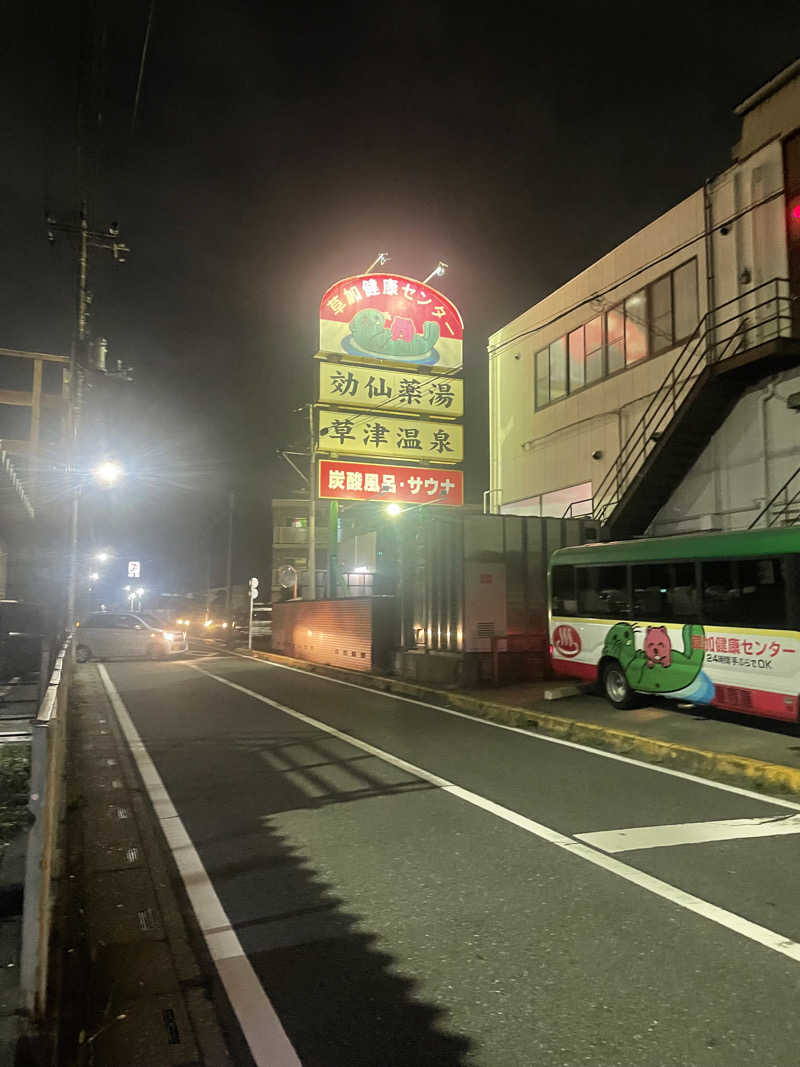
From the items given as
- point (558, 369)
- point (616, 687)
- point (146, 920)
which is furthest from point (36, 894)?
point (558, 369)

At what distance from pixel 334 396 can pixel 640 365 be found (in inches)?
409

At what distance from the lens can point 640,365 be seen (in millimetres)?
19422

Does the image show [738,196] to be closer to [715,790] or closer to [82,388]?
[715,790]

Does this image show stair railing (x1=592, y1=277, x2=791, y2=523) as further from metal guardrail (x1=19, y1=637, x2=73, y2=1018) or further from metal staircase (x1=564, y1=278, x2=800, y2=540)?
metal guardrail (x1=19, y1=637, x2=73, y2=1018)

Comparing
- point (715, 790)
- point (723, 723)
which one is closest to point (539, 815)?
point (715, 790)

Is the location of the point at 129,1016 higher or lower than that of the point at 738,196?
lower

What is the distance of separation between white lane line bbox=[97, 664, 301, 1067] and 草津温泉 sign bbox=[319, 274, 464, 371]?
68.8 ft

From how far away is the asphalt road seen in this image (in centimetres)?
317

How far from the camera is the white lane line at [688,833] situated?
569cm

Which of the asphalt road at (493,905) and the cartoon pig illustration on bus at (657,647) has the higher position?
the cartoon pig illustration on bus at (657,647)

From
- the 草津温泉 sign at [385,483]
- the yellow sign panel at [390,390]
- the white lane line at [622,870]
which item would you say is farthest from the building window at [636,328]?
the white lane line at [622,870]

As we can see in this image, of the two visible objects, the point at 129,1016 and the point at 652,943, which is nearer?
the point at 129,1016

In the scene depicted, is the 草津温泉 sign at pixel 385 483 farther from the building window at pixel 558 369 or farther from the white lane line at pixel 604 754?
A: the white lane line at pixel 604 754

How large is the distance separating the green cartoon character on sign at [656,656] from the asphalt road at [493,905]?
2394 mm
